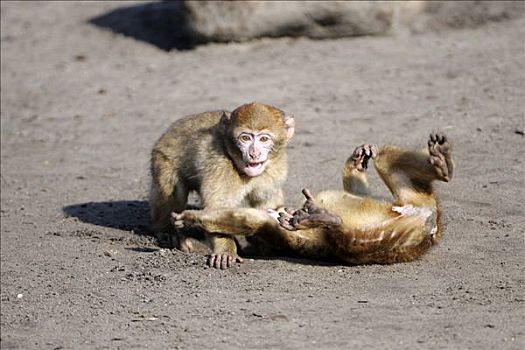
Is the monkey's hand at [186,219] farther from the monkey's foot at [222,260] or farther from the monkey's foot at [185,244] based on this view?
the monkey's foot at [185,244]

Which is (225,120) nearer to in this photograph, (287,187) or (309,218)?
(309,218)

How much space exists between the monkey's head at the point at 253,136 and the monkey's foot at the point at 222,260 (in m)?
0.66

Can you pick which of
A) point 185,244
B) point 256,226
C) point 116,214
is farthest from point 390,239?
point 116,214

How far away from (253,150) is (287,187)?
6.24 feet

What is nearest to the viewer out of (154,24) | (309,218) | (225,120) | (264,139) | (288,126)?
(309,218)

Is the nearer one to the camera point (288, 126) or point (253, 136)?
point (253, 136)

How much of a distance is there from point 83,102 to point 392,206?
22.4 feet

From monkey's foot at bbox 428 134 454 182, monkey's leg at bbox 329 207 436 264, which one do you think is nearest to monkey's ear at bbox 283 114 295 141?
monkey's leg at bbox 329 207 436 264

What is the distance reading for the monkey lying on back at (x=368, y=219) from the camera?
7441 mm

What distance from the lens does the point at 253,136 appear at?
8.12 metres

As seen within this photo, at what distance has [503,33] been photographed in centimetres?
1362

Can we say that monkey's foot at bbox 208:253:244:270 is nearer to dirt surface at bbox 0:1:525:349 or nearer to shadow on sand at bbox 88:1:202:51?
dirt surface at bbox 0:1:525:349

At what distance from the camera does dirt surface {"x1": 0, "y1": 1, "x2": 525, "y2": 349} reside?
22.4 ft

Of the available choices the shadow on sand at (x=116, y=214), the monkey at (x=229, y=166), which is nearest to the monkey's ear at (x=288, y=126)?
the monkey at (x=229, y=166)
